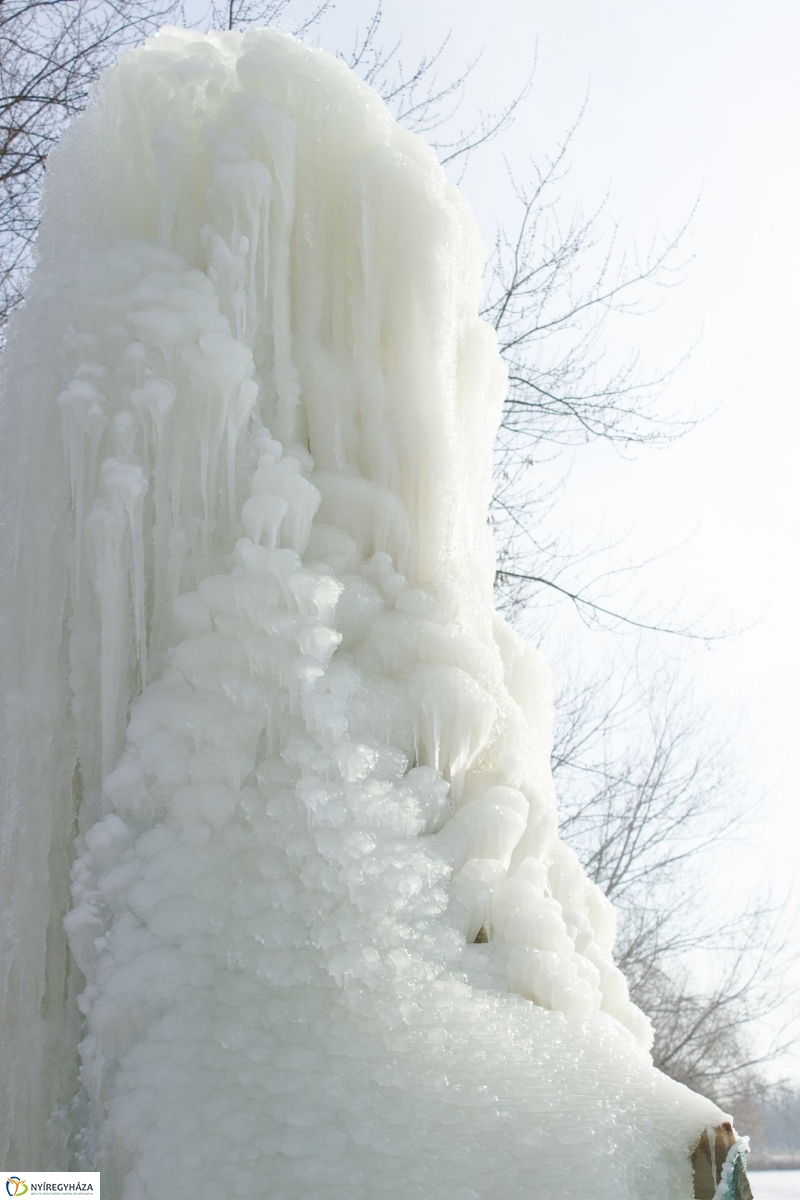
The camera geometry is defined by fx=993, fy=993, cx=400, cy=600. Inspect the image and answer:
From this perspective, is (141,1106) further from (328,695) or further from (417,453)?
(417,453)

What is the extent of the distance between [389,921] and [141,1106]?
0.59 meters

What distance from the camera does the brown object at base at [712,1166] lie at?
1719 millimetres

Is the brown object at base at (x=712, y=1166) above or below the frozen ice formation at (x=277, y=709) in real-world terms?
below

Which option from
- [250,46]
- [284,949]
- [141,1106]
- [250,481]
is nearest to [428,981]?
[284,949]

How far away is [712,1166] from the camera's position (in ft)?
5.66

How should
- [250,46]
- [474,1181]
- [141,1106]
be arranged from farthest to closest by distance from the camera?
[250,46] < [141,1106] < [474,1181]

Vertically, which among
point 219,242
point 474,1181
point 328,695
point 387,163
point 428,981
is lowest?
point 474,1181

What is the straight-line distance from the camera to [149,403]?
96.0 inches

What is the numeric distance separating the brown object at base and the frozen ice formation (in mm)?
30

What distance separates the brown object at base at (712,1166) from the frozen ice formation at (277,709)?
3 cm

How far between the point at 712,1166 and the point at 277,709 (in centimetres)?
124

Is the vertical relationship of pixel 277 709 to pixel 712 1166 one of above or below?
above

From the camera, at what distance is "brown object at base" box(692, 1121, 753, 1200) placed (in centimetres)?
172

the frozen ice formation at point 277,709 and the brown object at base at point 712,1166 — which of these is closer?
the brown object at base at point 712,1166
